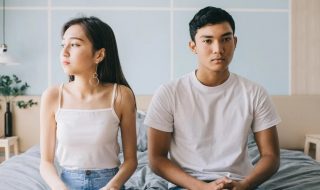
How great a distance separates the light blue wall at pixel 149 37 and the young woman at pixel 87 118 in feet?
6.66

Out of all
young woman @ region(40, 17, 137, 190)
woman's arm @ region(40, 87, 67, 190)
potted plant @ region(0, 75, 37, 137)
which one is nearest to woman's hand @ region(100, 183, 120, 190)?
young woman @ region(40, 17, 137, 190)

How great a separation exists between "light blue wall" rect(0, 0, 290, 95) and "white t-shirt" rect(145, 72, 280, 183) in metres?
1.94

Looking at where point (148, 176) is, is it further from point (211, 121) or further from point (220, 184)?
point (220, 184)

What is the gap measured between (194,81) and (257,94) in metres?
0.26

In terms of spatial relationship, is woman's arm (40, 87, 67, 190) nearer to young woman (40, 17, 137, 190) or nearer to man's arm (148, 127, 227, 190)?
young woman (40, 17, 137, 190)

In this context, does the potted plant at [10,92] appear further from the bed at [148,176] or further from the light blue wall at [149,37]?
the bed at [148,176]

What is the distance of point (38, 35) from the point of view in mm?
3352

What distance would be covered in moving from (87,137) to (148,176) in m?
0.81

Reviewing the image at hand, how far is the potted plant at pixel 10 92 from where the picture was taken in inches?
128

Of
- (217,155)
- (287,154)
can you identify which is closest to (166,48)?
(287,154)

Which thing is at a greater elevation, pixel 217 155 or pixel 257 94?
pixel 257 94

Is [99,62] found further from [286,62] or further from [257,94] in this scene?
[286,62]

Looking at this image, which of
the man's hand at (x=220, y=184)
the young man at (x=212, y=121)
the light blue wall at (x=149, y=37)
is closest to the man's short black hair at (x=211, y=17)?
the young man at (x=212, y=121)

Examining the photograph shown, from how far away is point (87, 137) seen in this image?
1.28m
